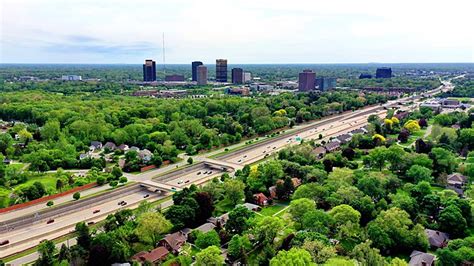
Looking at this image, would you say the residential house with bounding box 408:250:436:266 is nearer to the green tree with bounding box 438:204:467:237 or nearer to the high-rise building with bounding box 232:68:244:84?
the green tree with bounding box 438:204:467:237

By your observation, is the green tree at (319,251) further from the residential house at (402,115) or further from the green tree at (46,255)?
the residential house at (402,115)

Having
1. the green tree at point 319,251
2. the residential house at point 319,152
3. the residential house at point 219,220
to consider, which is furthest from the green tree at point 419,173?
the residential house at point 219,220

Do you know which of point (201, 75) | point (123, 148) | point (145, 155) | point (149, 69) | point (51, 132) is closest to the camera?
point (145, 155)

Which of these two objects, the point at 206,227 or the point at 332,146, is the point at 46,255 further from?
the point at 332,146

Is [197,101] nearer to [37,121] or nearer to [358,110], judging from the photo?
[37,121]

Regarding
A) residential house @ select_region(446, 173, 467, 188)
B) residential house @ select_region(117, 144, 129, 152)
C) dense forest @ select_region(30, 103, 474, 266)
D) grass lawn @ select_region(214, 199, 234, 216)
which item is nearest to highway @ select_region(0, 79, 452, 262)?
dense forest @ select_region(30, 103, 474, 266)

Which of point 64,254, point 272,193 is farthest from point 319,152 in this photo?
point 64,254

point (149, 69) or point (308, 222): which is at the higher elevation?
point (149, 69)
